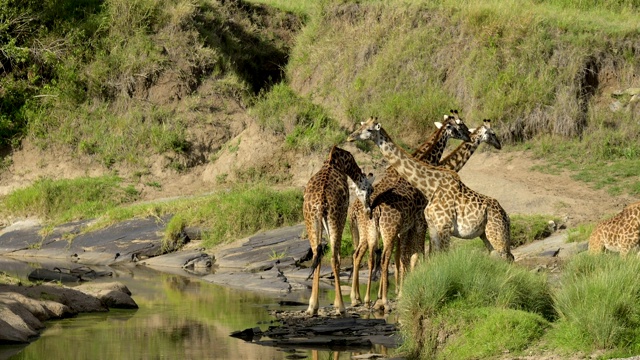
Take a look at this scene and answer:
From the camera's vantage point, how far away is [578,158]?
29.4 m

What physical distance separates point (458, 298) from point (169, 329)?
470 centimetres

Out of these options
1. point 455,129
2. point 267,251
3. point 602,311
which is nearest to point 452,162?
point 455,129

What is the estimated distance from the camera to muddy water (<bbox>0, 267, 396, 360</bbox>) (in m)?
13.7

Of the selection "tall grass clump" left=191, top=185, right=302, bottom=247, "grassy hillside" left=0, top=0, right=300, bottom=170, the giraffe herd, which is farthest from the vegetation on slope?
"grassy hillside" left=0, top=0, right=300, bottom=170

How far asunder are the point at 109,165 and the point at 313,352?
66.2ft

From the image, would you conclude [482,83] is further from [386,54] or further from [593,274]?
[593,274]

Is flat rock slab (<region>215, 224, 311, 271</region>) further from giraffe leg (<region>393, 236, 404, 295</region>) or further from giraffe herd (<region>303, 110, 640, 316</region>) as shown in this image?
giraffe herd (<region>303, 110, 640, 316</region>)

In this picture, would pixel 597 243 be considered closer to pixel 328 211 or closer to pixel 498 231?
pixel 498 231

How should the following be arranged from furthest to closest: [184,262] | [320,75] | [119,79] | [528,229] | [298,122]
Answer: [320,75], [119,79], [298,122], [184,262], [528,229]

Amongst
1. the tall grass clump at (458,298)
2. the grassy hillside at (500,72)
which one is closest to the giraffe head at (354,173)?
the tall grass clump at (458,298)

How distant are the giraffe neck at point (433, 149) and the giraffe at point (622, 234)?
10.1ft

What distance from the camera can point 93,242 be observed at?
85.1ft

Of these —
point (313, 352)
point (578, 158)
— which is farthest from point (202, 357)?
point (578, 158)

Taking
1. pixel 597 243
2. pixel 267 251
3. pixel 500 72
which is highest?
pixel 500 72
